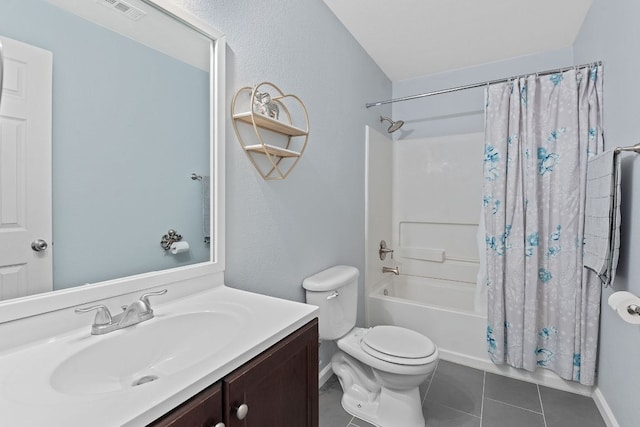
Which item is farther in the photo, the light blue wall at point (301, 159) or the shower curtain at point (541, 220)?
the shower curtain at point (541, 220)

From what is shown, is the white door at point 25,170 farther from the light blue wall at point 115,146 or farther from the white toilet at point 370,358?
the white toilet at point 370,358

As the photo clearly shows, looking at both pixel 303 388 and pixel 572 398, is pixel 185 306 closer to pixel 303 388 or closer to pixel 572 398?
pixel 303 388

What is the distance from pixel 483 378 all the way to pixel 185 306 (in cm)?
201

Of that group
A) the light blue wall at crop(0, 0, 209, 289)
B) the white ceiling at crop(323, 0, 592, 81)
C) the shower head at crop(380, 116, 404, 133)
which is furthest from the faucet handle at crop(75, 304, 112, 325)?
the shower head at crop(380, 116, 404, 133)

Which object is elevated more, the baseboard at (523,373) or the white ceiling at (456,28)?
the white ceiling at (456,28)

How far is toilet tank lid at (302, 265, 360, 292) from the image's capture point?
167cm

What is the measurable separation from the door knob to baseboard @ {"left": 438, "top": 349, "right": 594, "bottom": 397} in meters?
2.36

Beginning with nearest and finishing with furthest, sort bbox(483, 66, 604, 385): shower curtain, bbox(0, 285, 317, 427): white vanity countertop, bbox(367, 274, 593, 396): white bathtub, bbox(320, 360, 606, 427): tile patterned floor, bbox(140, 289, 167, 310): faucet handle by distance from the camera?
1. bbox(0, 285, 317, 427): white vanity countertop
2. bbox(140, 289, 167, 310): faucet handle
3. bbox(320, 360, 606, 427): tile patterned floor
4. bbox(483, 66, 604, 385): shower curtain
5. bbox(367, 274, 593, 396): white bathtub

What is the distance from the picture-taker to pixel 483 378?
203 centimetres

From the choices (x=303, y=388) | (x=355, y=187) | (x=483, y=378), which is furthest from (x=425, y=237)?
(x=303, y=388)

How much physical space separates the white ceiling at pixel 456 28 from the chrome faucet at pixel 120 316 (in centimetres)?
196

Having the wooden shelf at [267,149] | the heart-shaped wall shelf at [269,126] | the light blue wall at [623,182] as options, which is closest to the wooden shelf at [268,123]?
the heart-shaped wall shelf at [269,126]

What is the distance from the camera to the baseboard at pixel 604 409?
61.6 inches

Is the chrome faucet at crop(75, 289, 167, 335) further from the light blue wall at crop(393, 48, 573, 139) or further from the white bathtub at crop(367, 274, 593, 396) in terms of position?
the light blue wall at crop(393, 48, 573, 139)
